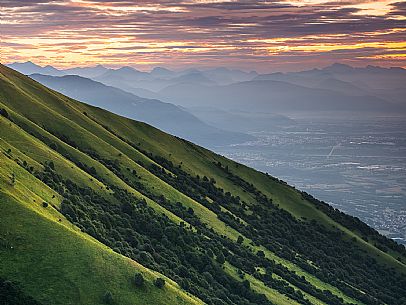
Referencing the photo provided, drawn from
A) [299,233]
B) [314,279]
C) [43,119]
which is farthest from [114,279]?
[299,233]

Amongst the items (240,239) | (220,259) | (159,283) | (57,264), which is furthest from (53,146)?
(57,264)

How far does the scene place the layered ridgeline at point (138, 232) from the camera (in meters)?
63.6

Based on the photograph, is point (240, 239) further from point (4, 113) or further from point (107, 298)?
point (107, 298)

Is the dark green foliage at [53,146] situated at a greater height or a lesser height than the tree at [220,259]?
greater

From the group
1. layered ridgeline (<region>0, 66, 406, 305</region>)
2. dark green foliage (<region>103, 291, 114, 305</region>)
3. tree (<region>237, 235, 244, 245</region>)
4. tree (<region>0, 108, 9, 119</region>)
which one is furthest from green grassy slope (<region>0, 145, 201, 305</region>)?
tree (<region>237, 235, 244, 245</region>)

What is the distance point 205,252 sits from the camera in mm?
110125

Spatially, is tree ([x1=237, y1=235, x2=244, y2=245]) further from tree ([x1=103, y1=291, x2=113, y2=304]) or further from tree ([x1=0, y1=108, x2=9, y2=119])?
tree ([x1=103, y1=291, x2=113, y2=304])

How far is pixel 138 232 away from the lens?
342 feet

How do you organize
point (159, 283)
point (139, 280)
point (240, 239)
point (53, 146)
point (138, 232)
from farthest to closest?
point (240, 239), point (53, 146), point (138, 232), point (159, 283), point (139, 280)

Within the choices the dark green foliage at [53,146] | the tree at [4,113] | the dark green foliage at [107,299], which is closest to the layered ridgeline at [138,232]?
the dark green foliage at [53,146]

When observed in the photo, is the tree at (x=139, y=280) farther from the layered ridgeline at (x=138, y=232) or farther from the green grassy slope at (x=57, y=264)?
the green grassy slope at (x=57, y=264)

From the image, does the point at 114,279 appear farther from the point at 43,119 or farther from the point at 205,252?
the point at 43,119

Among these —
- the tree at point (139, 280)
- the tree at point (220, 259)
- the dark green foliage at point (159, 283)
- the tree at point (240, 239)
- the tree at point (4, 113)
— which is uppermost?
the tree at point (4, 113)

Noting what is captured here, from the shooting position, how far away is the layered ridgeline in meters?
63.6
